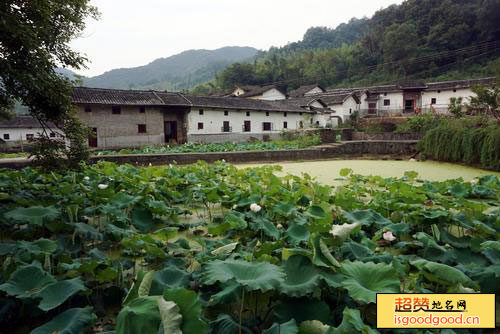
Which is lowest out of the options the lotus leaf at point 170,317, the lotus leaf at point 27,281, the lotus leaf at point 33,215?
the lotus leaf at point 27,281

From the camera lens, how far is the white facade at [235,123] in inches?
872

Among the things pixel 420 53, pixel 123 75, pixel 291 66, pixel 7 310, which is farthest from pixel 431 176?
pixel 123 75

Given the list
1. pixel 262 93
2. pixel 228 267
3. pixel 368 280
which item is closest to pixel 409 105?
pixel 262 93

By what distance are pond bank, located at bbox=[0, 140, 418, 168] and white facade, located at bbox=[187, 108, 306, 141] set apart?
8.98m

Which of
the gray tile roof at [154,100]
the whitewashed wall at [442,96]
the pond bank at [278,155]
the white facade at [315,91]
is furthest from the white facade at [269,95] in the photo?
the pond bank at [278,155]

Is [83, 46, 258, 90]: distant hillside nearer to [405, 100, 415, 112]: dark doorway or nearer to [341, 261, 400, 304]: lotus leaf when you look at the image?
[405, 100, 415, 112]: dark doorway

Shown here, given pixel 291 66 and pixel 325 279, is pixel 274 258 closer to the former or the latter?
pixel 325 279

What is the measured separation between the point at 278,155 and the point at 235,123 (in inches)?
408

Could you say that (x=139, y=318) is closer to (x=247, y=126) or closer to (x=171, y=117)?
(x=171, y=117)

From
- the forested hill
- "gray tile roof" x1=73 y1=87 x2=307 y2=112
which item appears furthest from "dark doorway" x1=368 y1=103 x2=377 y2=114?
"gray tile roof" x1=73 y1=87 x2=307 y2=112

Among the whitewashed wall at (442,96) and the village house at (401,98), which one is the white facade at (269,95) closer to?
the village house at (401,98)

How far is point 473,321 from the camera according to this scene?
5.90ft

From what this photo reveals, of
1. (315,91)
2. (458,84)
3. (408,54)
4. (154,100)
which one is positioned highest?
(408,54)

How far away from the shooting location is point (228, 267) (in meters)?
1.92
